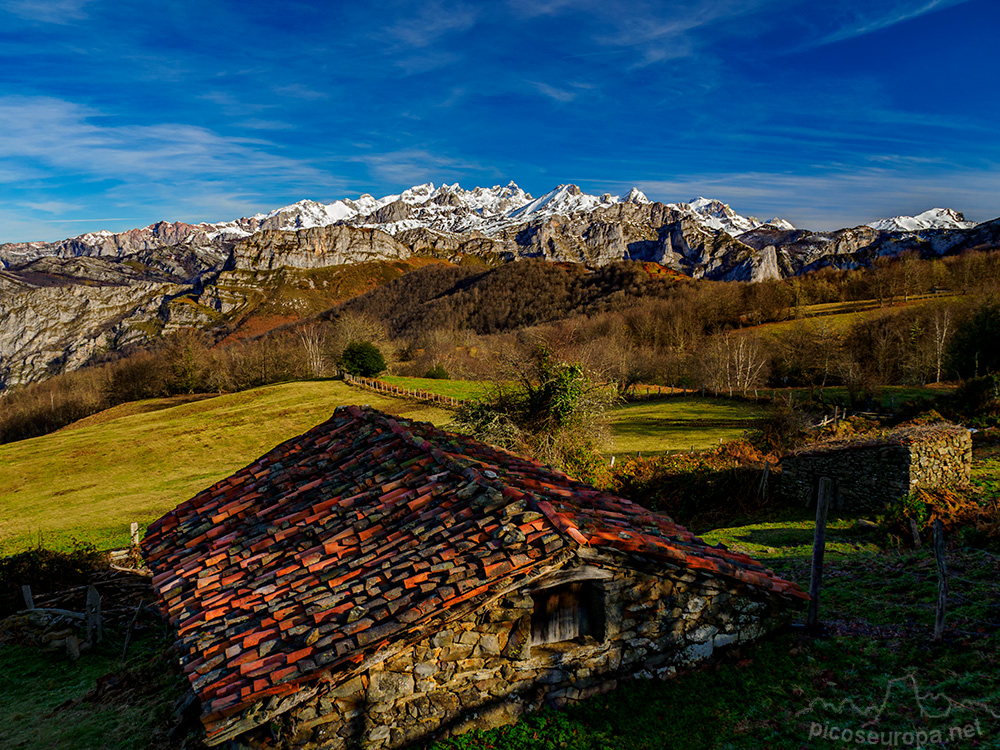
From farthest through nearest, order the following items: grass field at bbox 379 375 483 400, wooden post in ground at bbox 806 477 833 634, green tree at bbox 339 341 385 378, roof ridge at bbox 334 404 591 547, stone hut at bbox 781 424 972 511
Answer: green tree at bbox 339 341 385 378, grass field at bbox 379 375 483 400, stone hut at bbox 781 424 972 511, wooden post in ground at bbox 806 477 833 634, roof ridge at bbox 334 404 591 547

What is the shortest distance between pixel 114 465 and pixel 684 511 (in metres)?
40.7

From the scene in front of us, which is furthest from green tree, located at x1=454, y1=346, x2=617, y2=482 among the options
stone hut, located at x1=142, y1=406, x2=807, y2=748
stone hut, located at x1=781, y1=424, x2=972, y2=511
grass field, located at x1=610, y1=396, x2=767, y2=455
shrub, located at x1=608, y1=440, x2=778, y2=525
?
stone hut, located at x1=142, y1=406, x2=807, y2=748

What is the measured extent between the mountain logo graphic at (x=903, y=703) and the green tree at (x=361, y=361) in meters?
60.8

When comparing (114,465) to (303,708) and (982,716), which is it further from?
(982,716)

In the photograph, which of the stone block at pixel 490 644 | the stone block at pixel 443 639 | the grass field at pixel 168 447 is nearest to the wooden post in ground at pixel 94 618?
the grass field at pixel 168 447

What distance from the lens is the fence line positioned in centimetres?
5428

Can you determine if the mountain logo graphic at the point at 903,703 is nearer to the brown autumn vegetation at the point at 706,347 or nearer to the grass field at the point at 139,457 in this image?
the brown autumn vegetation at the point at 706,347

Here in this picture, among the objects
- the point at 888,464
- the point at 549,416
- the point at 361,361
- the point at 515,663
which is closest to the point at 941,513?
the point at 888,464

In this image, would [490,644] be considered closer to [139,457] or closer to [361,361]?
[139,457]

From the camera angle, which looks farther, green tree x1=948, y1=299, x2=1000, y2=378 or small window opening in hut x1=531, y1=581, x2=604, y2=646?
green tree x1=948, y1=299, x2=1000, y2=378

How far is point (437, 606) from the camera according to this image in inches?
243

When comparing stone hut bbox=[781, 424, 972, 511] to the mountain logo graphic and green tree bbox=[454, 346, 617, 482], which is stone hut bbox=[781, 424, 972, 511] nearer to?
green tree bbox=[454, 346, 617, 482]

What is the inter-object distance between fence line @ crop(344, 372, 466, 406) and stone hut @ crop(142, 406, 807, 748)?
43.0 metres

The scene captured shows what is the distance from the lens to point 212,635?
6660 mm
